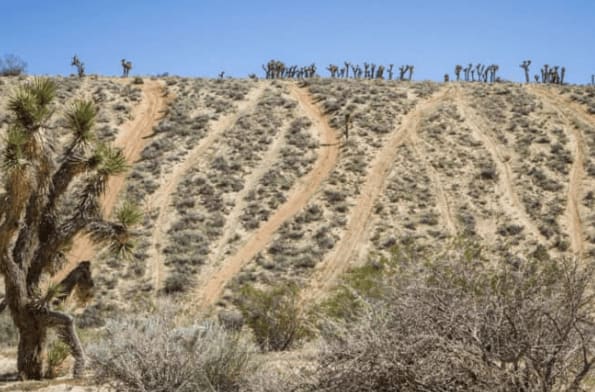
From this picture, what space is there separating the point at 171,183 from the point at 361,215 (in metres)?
9.73

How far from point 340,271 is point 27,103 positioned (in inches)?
606

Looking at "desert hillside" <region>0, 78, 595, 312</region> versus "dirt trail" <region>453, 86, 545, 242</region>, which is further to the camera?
"dirt trail" <region>453, 86, 545, 242</region>

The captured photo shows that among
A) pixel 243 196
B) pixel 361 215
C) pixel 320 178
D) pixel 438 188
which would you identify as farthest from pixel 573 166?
pixel 243 196

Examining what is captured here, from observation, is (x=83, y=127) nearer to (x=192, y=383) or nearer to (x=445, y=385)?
(x=192, y=383)

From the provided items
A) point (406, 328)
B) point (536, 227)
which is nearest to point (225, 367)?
point (406, 328)

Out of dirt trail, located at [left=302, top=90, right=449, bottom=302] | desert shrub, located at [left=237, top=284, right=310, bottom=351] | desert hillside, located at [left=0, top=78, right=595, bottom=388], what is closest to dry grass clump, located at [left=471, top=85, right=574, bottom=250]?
desert hillside, located at [left=0, top=78, right=595, bottom=388]

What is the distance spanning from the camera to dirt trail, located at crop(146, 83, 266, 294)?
25438 millimetres

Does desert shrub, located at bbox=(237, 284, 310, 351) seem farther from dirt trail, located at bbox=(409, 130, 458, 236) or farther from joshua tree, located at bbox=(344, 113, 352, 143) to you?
joshua tree, located at bbox=(344, 113, 352, 143)

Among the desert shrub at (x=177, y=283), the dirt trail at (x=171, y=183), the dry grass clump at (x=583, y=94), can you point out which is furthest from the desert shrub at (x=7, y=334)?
the dry grass clump at (x=583, y=94)

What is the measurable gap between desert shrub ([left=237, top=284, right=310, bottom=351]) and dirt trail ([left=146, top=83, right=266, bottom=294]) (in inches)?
347

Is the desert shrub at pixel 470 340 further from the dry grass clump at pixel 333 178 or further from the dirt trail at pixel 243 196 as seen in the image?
the dirt trail at pixel 243 196

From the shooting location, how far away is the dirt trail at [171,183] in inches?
1001

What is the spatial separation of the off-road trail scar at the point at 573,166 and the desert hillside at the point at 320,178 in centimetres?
10

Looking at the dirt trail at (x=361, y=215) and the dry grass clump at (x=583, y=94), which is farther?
the dry grass clump at (x=583, y=94)
